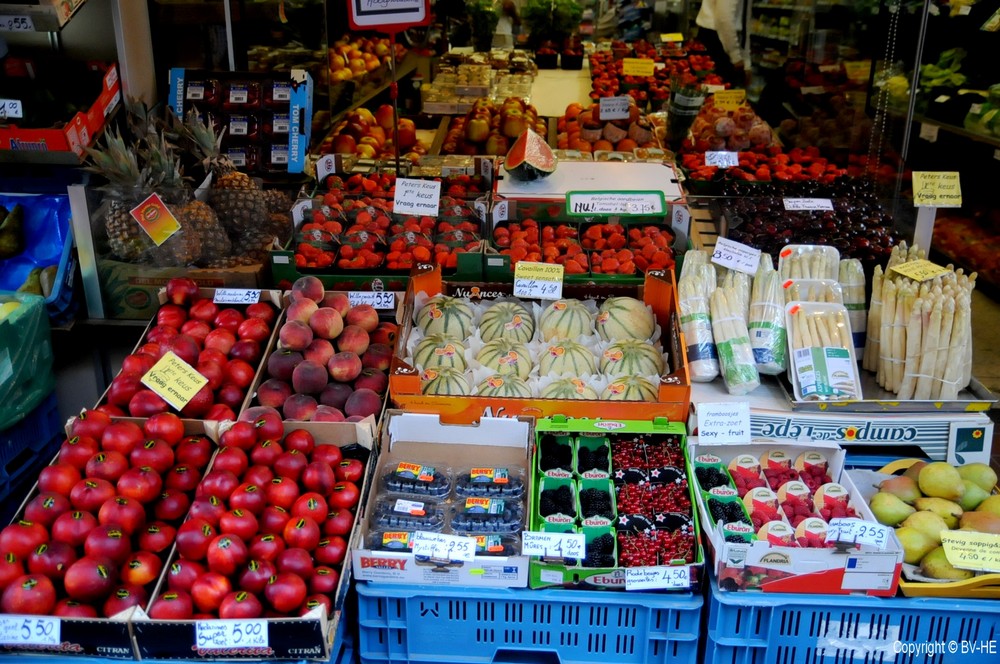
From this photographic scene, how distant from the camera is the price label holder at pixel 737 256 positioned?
324 centimetres

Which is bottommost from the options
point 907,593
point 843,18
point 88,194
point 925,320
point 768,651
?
point 768,651

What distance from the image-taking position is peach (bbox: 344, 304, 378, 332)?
127 inches

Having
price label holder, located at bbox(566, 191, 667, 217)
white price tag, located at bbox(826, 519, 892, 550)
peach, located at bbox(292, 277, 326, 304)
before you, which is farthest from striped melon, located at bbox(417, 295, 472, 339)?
white price tag, located at bbox(826, 519, 892, 550)

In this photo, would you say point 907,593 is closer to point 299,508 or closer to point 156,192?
point 299,508

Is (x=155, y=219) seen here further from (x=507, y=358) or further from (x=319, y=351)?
(x=507, y=358)

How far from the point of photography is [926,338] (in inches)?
114

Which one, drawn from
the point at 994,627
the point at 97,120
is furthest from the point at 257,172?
the point at 994,627

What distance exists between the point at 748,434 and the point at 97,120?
11.4ft

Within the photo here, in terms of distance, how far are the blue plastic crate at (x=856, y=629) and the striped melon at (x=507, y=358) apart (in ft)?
3.36

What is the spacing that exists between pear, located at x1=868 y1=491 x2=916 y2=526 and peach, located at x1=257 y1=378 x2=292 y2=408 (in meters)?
1.90

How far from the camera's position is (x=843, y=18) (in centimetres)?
609

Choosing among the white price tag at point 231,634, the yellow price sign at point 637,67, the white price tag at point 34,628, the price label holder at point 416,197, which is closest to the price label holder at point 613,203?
the price label holder at point 416,197

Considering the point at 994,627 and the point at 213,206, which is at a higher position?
the point at 213,206

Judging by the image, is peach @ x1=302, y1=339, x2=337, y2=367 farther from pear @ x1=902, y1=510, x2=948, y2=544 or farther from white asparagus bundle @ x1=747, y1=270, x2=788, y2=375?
pear @ x1=902, y1=510, x2=948, y2=544
